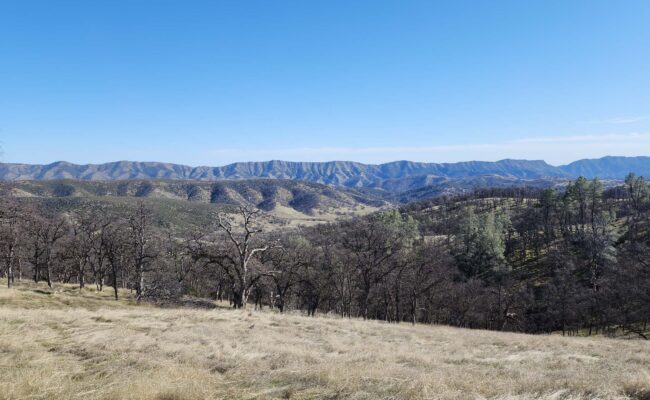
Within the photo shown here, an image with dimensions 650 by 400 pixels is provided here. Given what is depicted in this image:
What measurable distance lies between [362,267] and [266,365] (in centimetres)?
4563

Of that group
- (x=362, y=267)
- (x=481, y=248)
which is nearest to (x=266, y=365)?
(x=362, y=267)

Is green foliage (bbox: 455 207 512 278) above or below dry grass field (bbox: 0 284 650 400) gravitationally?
below

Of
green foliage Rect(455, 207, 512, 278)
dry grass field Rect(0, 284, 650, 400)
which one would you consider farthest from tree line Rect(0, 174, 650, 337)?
dry grass field Rect(0, 284, 650, 400)

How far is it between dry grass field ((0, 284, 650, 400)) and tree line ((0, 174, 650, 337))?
13941 mm

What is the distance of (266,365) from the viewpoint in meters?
11.9

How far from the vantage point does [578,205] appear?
140 m

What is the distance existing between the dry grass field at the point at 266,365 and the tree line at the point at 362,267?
13941mm

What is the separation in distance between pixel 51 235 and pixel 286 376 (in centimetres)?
7173

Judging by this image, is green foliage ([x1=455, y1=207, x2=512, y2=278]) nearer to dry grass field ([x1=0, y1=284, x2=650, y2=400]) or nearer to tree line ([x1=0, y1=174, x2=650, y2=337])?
tree line ([x1=0, y1=174, x2=650, y2=337])

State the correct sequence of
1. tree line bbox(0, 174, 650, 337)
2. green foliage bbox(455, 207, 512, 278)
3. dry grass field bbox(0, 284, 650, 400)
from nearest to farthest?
dry grass field bbox(0, 284, 650, 400), tree line bbox(0, 174, 650, 337), green foliage bbox(455, 207, 512, 278)

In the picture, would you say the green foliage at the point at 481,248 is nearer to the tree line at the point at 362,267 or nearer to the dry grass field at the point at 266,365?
the tree line at the point at 362,267

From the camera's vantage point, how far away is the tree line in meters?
52.0

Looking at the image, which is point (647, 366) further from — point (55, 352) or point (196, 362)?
point (55, 352)

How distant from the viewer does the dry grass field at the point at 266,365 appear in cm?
865
